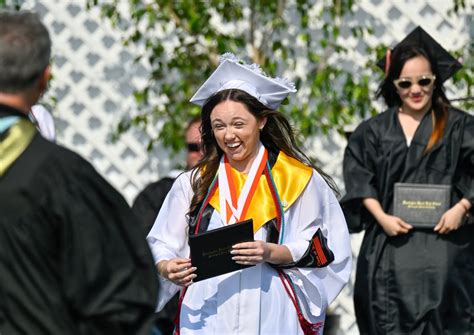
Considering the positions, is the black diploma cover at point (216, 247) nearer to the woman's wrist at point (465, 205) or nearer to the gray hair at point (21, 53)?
the gray hair at point (21, 53)

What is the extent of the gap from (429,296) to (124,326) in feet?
10.8

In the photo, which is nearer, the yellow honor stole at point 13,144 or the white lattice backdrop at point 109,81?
the yellow honor stole at point 13,144

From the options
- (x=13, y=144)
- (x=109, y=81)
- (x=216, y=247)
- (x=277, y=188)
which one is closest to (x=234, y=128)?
(x=277, y=188)

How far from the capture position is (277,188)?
4.45 meters

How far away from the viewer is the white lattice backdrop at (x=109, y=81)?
317 inches

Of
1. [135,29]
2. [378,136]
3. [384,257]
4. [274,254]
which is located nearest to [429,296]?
[384,257]

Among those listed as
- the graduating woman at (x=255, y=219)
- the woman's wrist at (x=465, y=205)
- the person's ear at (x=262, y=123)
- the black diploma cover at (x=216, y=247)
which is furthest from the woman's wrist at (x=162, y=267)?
the woman's wrist at (x=465, y=205)

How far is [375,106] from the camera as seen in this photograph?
801cm

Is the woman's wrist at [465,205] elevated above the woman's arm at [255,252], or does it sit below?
above

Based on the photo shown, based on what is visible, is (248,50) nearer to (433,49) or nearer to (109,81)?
(109,81)

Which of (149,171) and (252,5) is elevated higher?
(252,5)

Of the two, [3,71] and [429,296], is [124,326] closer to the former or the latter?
[3,71]

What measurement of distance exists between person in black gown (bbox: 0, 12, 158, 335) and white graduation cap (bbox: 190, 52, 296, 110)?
190 centimetres

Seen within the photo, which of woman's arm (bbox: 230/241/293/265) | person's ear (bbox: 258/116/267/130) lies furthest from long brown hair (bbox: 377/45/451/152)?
woman's arm (bbox: 230/241/293/265)
